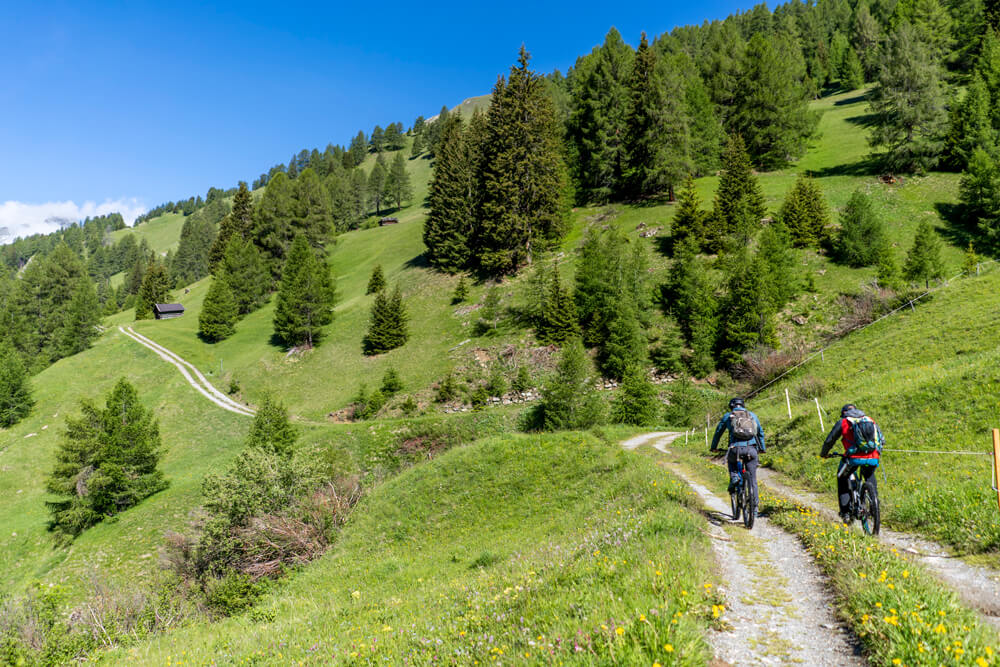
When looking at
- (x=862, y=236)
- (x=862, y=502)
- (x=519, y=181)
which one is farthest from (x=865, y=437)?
(x=519, y=181)

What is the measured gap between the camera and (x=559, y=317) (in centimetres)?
4438

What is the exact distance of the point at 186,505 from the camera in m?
30.7

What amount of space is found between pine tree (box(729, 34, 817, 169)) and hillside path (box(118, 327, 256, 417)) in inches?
3002

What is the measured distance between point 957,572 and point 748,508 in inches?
133

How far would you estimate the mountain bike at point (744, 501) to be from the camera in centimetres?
964

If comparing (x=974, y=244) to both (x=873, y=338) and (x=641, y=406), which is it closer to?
(x=873, y=338)

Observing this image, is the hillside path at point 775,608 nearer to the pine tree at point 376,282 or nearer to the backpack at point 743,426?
the backpack at point 743,426

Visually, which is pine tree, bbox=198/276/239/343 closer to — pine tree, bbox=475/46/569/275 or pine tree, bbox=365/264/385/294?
pine tree, bbox=365/264/385/294

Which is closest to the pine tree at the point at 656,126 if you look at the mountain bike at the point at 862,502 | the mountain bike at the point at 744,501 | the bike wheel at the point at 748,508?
the mountain bike at the point at 744,501

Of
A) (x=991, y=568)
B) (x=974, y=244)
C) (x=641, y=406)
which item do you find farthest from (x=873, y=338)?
(x=991, y=568)

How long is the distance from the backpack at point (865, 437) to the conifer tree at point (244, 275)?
A: 274 ft

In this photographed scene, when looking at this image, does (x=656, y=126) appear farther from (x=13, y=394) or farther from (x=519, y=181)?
(x=13, y=394)

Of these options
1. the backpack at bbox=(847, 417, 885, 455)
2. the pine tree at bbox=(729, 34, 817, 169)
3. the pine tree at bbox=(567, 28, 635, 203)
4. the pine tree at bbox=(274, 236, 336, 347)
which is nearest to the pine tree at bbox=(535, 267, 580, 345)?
the pine tree at bbox=(567, 28, 635, 203)

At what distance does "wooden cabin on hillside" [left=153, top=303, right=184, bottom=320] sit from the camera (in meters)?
84.3
